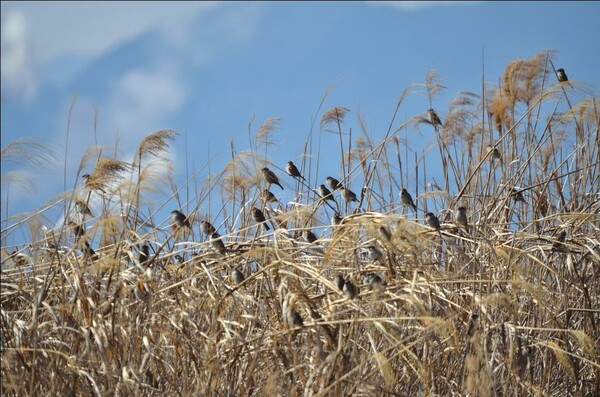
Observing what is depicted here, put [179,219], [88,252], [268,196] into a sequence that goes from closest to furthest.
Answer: [88,252] → [179,219] → [268,196]

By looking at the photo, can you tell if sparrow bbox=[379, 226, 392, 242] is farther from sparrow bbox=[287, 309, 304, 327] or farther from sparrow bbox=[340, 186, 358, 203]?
sparrow bbox=[340, 186, 358, 203]

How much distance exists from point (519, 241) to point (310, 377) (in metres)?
1.95

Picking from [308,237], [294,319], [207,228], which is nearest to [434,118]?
[308,237]

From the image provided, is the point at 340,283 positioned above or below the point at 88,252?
below

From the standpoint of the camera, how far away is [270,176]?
6.08 m

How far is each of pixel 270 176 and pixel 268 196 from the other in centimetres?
23

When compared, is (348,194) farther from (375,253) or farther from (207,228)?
(375,253)

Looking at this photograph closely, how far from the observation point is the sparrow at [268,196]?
6188 millimetres

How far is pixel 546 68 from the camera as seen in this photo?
23.2 ft

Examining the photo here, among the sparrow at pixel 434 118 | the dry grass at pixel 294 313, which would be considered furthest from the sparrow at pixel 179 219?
the sparrow at pixel 434 118

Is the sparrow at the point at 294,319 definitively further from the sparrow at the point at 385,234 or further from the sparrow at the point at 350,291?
the sparrow at the point at 385,234

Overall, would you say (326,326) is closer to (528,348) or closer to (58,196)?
(528,348)

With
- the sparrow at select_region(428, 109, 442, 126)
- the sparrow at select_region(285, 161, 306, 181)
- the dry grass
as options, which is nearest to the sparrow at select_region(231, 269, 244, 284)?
the dry grass

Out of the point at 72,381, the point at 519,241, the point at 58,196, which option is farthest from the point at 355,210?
the point at 72,381
